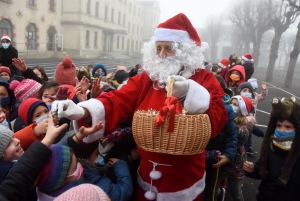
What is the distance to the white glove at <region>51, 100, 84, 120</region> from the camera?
4.58ft

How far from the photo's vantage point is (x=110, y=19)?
41469 mm

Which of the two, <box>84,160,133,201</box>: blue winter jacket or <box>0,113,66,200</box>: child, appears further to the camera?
<box>84,160,133,201</box>: blue winter jacket

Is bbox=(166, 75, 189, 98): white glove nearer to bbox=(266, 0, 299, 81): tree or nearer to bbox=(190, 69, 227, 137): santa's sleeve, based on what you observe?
bbox=(190, 69, 227, 137): santa's sleeve

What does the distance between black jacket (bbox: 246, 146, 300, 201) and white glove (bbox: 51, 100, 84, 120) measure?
172 centimetres

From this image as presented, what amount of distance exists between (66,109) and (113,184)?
671 millimetres

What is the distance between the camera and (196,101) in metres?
1.49

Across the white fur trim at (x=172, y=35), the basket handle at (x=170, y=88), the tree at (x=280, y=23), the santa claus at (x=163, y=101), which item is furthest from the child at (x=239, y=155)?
the tree at (x=280, y=23)

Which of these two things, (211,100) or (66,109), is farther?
(211,100)

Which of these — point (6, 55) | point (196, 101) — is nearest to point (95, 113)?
point (196, 101)

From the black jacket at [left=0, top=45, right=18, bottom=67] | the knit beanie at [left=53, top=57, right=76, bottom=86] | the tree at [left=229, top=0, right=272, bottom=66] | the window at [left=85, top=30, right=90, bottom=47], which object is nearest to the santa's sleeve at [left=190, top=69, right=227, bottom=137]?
the knit beanie at [left=53, top=57, right=76, bottom=86]

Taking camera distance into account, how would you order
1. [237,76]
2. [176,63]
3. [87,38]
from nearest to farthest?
1. [176,63]
2. [237,76]
3. [87,38]

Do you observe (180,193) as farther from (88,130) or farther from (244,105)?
(244,105)

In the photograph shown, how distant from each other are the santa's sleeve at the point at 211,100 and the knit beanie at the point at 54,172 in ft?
2.84

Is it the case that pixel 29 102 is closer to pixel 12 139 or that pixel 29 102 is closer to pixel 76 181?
pixel 12 139
